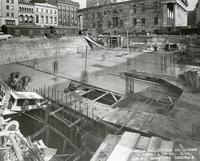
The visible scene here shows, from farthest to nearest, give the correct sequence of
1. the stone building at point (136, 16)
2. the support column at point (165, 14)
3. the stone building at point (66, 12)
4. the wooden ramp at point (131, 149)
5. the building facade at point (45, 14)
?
1. the stone building at point (66, 12)
2. the building facade at point (45, 14)
3. the stone building at point (136, 16)
4. the support column at point (165, 14)
5. the wooden ramp at point (131, 149)

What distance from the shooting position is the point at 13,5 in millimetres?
62938

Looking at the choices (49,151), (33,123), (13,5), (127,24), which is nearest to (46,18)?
(13,5)

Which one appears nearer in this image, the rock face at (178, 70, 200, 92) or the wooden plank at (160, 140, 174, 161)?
the wooden plank at (160, 140, 174, 161)

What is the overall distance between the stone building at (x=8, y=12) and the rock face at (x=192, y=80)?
→ 60.9m

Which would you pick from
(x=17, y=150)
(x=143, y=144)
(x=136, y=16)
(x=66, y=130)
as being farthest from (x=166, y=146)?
(x=136, y=16)

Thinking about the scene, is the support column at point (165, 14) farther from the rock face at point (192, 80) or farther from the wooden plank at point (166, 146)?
Result: the wooden plank at point (166, 146)

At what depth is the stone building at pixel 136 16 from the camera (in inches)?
2142

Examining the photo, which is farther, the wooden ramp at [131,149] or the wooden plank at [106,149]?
the wooden plank at [106,149]

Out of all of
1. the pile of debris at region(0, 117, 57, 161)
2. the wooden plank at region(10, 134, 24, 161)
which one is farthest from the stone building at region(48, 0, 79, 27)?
the wooden plank at region(10, 134, 24, 161)

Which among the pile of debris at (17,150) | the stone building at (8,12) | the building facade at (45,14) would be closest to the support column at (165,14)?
the building facade at (45,14)

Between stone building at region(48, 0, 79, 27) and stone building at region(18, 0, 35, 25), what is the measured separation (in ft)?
46.3

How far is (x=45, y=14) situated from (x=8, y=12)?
53.9 feet

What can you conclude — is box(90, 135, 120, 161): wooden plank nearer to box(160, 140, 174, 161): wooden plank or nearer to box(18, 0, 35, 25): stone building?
box(160, 140, 174, 161): wooden plank

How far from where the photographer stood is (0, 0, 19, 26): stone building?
60562 millimetres
